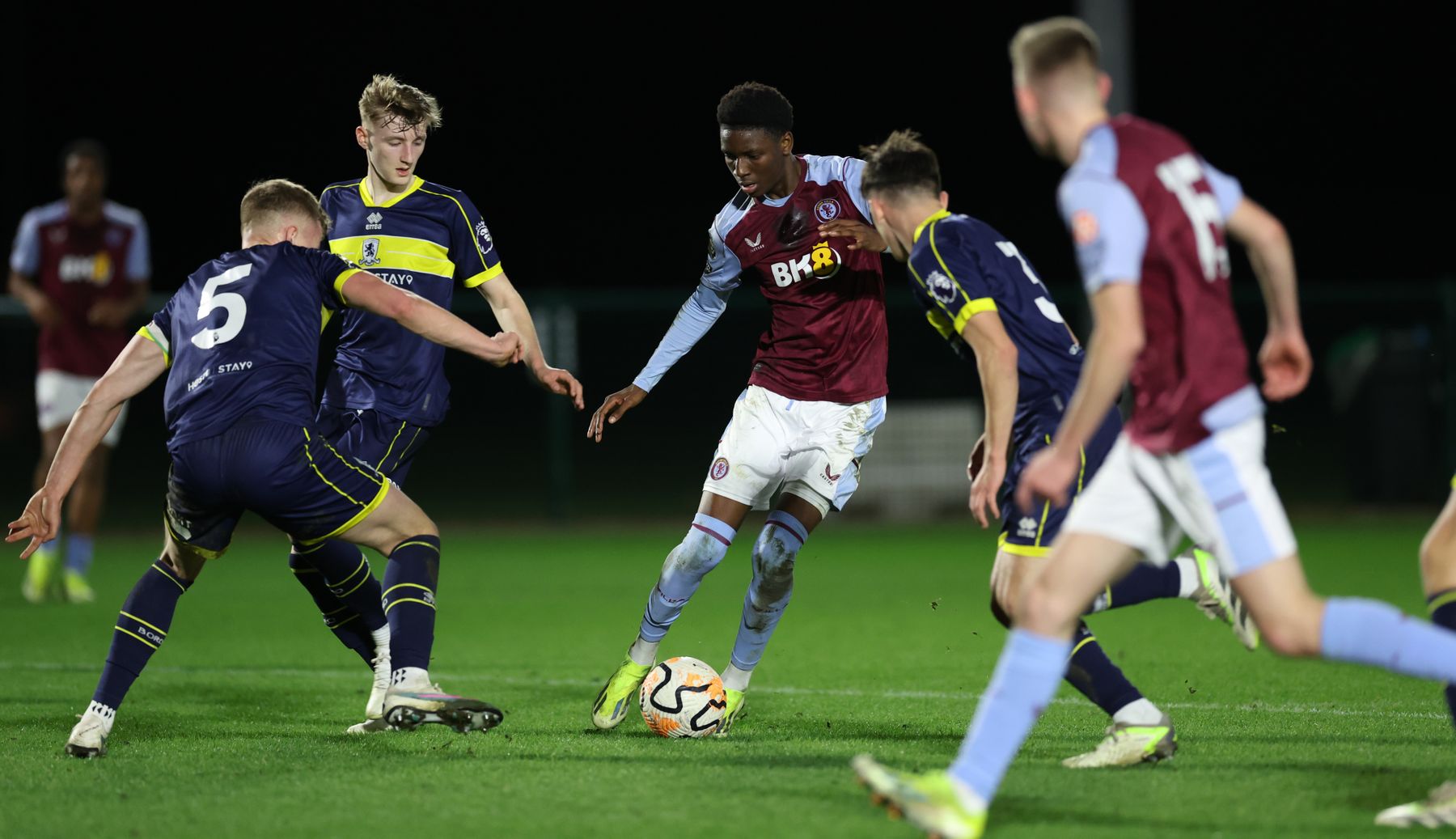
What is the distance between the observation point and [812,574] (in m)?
11.7

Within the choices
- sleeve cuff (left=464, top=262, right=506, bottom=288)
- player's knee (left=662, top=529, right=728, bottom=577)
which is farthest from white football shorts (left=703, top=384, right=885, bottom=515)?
sleeve cuff (left=464, top=262, right=506, bottom=288)

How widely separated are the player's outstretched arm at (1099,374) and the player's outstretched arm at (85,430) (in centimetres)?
332

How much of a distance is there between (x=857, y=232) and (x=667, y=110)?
3324 cm

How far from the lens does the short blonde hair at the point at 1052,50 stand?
3.85 meters

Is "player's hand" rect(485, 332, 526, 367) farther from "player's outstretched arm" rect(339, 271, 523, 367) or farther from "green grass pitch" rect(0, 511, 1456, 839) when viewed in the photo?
"green grass pitch" rect(0, 511, 1456, 839)

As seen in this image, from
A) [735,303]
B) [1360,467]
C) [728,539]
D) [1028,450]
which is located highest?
[1028,450]

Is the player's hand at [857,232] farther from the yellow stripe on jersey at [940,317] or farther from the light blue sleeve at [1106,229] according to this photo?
the light blue sleeve at [1106,229]

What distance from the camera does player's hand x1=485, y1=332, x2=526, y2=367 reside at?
17.7ft

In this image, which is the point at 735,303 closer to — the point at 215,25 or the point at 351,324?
the point at 351,324

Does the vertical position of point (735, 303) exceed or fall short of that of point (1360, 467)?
it exceeds it

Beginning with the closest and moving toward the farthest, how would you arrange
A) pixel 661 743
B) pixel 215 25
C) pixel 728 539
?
pixel 661 743
pixel 728 539
pixel 215 25

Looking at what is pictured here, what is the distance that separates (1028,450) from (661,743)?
67.4 inches

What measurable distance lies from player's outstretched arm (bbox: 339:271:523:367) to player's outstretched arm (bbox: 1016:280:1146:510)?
2.28 metres

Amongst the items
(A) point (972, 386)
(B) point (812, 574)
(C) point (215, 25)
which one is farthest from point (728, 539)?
(C) point (215, 25)
